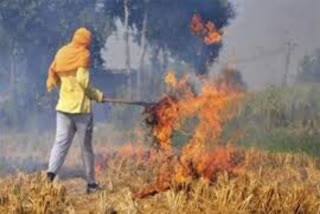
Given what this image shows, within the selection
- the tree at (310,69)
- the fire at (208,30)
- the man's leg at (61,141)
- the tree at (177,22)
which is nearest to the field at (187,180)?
the man's leg at (61,141)

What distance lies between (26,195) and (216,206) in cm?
186

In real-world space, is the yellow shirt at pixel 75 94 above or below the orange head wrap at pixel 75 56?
below

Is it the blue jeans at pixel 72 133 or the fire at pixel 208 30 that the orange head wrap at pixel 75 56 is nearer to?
the blue jeans at pixel 72 133

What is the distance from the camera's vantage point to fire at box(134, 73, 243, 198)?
822cm

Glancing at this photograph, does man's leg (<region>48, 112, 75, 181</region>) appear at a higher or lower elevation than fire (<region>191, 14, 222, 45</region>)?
lower

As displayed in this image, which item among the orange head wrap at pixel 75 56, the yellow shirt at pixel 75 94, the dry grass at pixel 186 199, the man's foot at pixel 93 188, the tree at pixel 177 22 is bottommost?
the man's foot at pixel 93 188

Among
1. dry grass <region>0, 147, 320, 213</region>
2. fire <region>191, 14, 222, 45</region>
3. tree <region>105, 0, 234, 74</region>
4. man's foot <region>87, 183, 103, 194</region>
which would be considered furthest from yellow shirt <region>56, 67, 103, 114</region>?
tree <region>105, 0, 234, 74</region>

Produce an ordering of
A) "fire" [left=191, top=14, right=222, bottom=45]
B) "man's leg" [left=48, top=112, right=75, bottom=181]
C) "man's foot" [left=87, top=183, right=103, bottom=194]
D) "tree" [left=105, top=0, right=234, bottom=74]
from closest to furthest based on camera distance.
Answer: "man's foot" [left=87, top=183, right=103, bottom=194]
"man's leg" [left=48, top=112, right=75, bottom=181]
"fire" [left=191, top=14, right=222, bottom=45]
"tree" [left=105, top=0, right=234, bottom=74]

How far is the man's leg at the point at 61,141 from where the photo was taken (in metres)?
8.76

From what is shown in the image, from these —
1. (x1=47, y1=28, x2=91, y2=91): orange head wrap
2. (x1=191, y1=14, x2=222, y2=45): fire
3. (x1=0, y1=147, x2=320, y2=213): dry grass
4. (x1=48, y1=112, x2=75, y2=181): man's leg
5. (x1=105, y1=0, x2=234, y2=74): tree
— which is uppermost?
(x1=105, y1=0, x2=234, y2=74): tree

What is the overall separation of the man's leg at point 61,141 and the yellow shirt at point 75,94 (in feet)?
0.44

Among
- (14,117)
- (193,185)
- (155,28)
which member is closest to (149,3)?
(155,28)

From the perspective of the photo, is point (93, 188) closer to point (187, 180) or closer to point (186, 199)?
point (187, 180)

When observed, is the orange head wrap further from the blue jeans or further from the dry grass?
the dry grass
